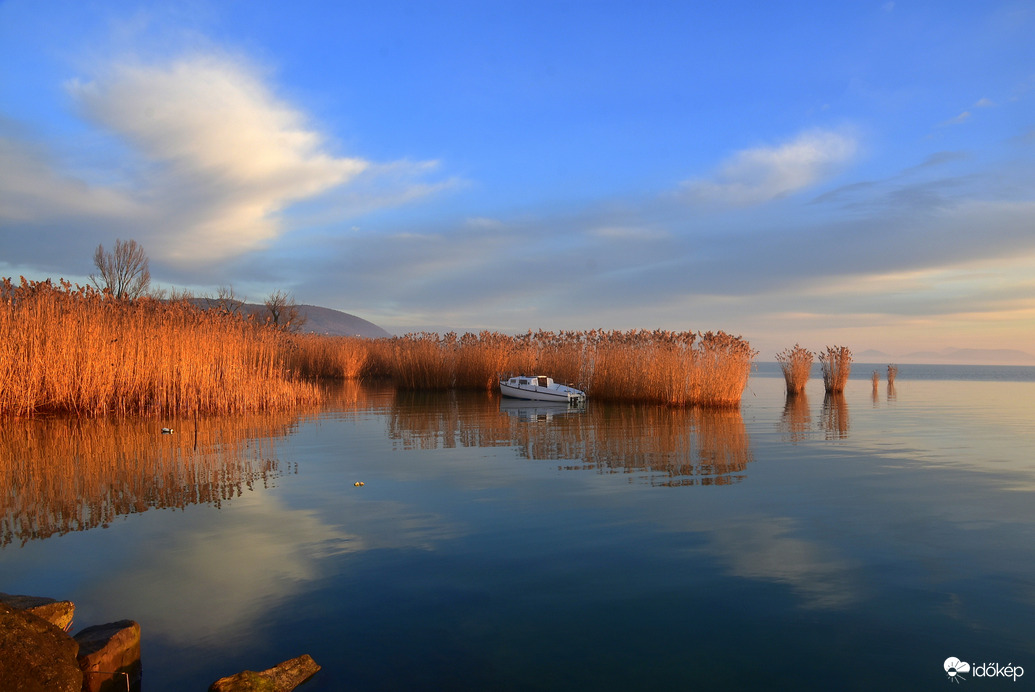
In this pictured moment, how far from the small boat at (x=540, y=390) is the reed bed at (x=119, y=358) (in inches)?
318

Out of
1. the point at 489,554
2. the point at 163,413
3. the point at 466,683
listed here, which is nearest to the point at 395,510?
the point at 489,554

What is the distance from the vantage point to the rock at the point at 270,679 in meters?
3.25

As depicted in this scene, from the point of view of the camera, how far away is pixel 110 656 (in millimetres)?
3371

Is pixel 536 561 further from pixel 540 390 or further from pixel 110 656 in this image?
pixel 540 390

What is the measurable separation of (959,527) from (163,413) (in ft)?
49.2

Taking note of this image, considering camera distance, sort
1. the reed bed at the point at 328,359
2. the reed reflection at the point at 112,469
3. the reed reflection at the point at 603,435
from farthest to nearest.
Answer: the reed bed at the point at 328,359 < the reed reflection at the point at 603,435 < the reed reflection at the point at 112,469

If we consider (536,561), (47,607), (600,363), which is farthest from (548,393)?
(47,607)

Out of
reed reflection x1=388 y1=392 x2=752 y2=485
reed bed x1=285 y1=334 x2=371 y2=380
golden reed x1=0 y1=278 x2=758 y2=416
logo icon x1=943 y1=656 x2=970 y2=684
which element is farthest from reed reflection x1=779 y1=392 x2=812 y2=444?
reed bed x1=285 y1=334 x2=371 y2=380

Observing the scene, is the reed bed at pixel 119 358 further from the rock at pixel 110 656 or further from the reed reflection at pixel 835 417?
the reed reflection at pixel 835 417

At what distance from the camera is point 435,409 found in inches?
756

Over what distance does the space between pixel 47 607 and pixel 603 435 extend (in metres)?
10.6

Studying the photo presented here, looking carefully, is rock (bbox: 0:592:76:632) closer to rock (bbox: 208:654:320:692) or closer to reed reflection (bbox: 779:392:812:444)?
rock (bbox: 208:654:320:692)

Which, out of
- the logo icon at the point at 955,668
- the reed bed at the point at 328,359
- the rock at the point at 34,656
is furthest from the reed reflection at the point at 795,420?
the reed bed at the point at 328,359

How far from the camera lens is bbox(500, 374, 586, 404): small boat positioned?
21.8 metres
